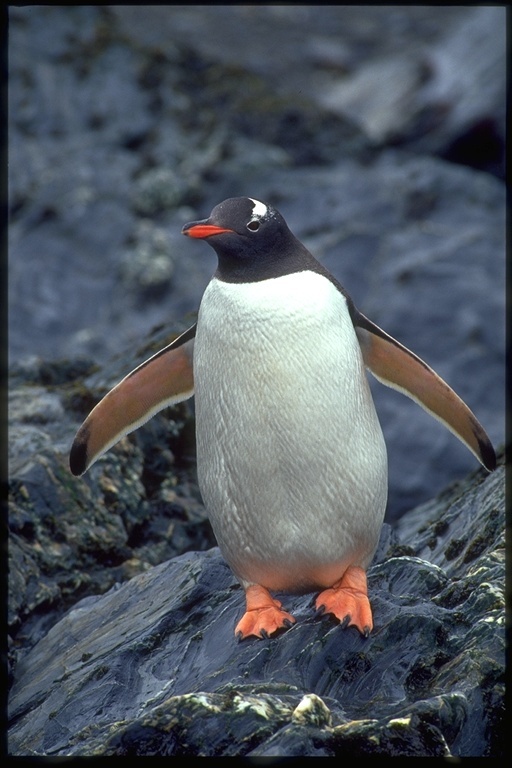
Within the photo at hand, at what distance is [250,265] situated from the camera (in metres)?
4.21

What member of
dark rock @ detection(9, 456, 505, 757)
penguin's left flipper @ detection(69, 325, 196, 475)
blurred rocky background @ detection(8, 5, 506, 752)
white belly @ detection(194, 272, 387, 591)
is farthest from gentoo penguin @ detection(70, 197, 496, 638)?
blurred rocky background @ detection(8, 5, 506, 752)

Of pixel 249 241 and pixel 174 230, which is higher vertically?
pixel 174 230

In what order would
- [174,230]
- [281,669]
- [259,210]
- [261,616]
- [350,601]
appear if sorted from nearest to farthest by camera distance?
[281,669], [350,601], [261,616], [259,210], [174,230]

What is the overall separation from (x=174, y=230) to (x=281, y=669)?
22.2 ft

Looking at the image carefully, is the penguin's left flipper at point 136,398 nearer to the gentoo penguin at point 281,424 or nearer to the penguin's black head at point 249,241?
the gentoo penguin at point 281,424

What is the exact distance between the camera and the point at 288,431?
13.5 ft

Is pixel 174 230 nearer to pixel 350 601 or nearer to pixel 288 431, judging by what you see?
pixel 288 431

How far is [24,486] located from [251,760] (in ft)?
8.47

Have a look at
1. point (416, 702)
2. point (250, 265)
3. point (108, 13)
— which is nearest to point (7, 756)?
point (416, 702)

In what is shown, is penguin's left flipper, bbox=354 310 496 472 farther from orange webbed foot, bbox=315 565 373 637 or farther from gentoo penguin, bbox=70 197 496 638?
orange webbed foot, bbox=315 565 373 637

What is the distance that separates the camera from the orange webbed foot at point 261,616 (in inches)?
158

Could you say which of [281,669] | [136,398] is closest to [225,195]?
[136,398]

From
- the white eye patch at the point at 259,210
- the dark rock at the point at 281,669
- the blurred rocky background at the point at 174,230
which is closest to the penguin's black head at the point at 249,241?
the white eye patch at the point at 259,210

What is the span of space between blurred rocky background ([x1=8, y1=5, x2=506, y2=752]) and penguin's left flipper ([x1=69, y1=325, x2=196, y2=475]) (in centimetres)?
86
